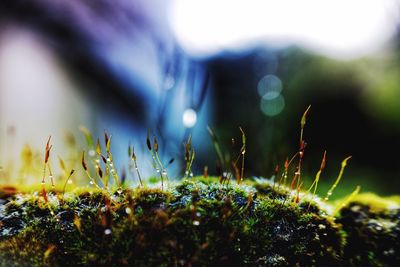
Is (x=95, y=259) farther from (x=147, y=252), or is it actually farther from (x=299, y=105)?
(x=299, y=105)

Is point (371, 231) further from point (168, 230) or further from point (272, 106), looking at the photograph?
point (272, 106)

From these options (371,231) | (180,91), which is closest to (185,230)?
(371,231)

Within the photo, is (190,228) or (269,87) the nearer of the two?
(190,228)

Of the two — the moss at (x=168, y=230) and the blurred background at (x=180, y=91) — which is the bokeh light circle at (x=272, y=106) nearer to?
the blurred background at (x=180, y=91)

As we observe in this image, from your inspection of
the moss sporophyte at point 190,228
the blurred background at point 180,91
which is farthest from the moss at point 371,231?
the blurred background at point 180,91

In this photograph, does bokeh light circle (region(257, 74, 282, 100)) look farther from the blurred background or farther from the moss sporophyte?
the moss sporophyte

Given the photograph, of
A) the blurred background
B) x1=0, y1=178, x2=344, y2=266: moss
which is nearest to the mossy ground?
x1=0, y1=178, x2=344, y2=266: moss

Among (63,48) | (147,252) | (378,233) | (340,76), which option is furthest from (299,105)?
(147,252)
